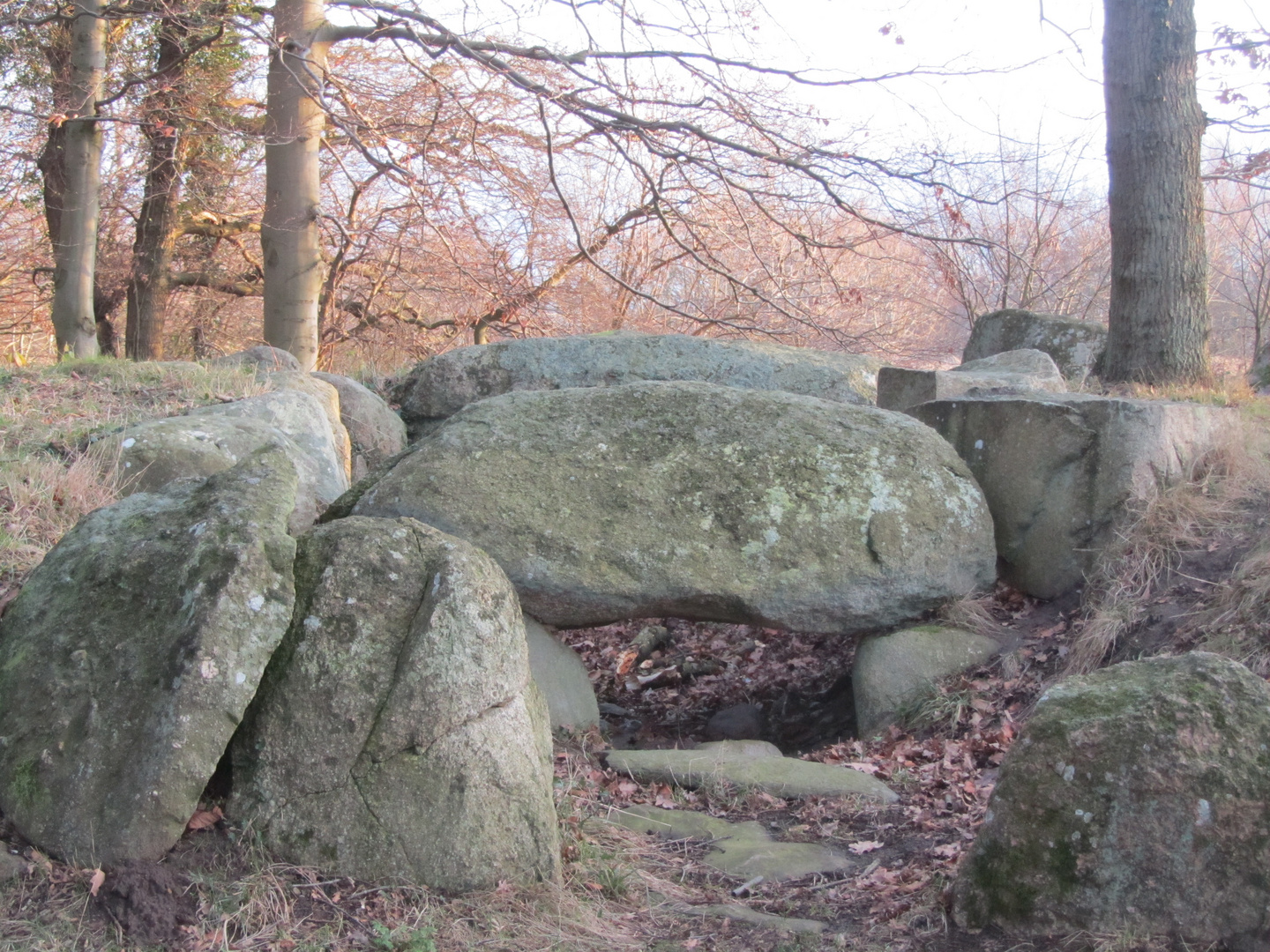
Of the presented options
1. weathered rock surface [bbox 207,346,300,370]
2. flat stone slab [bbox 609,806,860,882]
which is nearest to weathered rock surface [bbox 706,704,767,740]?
flat stone slab [bbox 609,806,860,882]

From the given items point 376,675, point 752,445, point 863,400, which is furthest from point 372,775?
point 863,400

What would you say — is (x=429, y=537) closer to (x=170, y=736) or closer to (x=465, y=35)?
(x=170, y=736)

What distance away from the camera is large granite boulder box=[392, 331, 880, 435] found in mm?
7762

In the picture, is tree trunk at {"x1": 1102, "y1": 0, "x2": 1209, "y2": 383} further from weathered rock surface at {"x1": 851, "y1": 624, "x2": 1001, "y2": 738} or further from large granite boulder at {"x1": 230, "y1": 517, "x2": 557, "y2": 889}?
large granite boulder at {"x1": 230, "y1": 517, "x2": 557, "y2": 889}

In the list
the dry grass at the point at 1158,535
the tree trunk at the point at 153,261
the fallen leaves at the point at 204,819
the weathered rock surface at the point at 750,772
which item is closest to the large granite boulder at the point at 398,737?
A: the fallen leaves at the point at 204,819

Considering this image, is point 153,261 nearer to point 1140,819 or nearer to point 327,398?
point 327,398

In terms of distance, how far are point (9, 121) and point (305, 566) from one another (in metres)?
10.6

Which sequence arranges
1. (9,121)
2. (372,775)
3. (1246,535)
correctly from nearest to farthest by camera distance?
(372,775) < (1246,535) < (9,121)

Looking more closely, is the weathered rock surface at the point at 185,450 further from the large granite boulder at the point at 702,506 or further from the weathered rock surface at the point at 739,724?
the weathered rock surface at the point at 739,724

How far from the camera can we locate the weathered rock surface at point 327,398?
22.6ft

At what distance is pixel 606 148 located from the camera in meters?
8.05

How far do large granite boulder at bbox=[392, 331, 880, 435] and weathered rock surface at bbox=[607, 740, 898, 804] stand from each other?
11.0 feet

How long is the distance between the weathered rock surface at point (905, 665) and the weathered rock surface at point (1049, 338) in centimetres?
478

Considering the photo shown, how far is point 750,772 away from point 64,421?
175 inches
